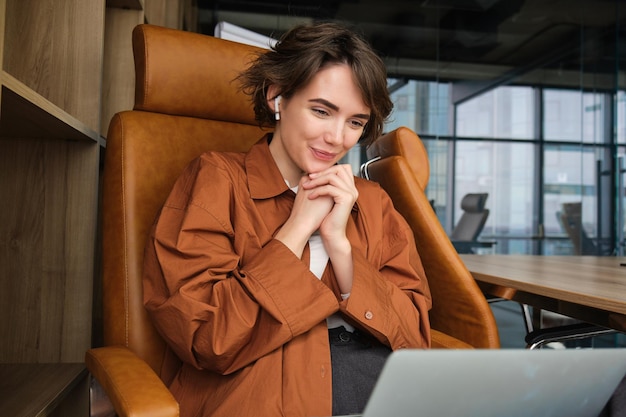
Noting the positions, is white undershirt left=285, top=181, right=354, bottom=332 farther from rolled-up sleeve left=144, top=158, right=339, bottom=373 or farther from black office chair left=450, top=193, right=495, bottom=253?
black office chair left=450, top=193, right=495, bottom=253

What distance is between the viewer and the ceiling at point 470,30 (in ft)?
17.1

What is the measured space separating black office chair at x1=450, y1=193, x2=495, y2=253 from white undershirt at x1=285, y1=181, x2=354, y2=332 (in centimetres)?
429

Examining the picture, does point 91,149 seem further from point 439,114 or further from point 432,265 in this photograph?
point 439,114

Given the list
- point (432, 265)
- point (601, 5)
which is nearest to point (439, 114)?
point (601, 5)

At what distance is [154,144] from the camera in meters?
1.34

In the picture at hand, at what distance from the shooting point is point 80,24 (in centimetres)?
146

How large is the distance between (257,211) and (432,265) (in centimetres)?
48

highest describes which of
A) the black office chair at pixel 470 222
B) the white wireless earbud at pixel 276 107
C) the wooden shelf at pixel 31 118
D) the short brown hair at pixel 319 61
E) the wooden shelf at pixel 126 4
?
the wooden shelf at pixel 126 4

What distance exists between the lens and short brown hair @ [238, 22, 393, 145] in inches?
46.0

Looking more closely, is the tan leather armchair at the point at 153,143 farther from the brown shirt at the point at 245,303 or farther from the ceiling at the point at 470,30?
the ceiling at the point at 470,30

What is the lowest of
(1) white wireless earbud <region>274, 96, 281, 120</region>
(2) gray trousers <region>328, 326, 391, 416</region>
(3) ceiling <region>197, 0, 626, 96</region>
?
(2) gray trousers <region>328, 326, 391, 416</region>

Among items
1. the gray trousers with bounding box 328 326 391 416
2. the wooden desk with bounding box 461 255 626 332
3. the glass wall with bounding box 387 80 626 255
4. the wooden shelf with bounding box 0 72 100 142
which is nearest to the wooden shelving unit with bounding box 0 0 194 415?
the wooden shelf with bounding box 0 72 100 142

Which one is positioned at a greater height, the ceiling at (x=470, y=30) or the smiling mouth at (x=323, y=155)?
the ceiling at (x=470, y=30)

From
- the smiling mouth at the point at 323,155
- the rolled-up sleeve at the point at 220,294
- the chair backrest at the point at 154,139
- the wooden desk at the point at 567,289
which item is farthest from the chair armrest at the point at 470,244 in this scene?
the rolled-up sleeve at the point at 220,294
